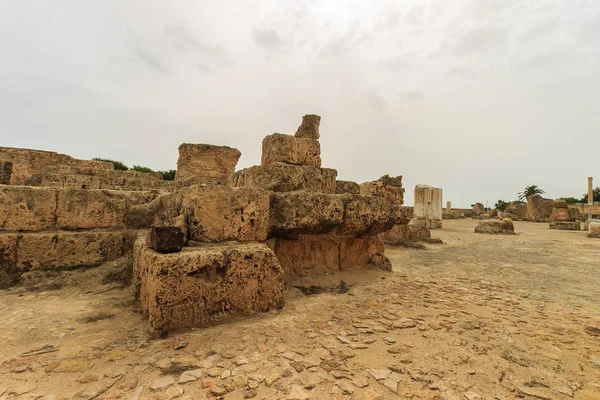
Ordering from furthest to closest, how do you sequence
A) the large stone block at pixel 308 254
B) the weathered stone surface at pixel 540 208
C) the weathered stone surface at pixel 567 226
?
the weathered stone surface at pixel 540 208
the weathered stone surface at pixel 567 226
the large stone block at pixel 308 254

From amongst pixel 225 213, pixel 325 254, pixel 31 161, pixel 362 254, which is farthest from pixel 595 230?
pixel 31 161

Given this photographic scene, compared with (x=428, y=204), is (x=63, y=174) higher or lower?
higher

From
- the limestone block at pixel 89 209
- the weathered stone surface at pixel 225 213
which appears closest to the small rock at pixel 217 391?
the weathered stone surface at pixel 225 213

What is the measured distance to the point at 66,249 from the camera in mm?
3523

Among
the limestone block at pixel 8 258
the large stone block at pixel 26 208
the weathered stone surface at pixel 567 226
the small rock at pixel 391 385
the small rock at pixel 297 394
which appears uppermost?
the large stone block at pixel 26 208

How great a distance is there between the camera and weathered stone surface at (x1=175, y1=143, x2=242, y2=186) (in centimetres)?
852

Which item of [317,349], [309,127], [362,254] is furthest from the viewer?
[309,127]

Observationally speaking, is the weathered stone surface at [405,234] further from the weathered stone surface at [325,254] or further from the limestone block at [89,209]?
the limestone block at [89,209]

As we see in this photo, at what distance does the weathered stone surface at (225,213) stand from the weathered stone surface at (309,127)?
1.77 m

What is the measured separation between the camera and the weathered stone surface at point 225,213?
278 cm

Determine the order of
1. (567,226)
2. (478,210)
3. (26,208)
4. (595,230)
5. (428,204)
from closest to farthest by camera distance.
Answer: (26,208) < (595,230) < (567,226) < (428,204) < (478,210)

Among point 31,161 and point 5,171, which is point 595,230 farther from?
point 31,161

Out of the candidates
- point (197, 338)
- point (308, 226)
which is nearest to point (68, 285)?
point (197, 338)

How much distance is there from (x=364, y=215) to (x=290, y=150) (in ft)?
4.75
